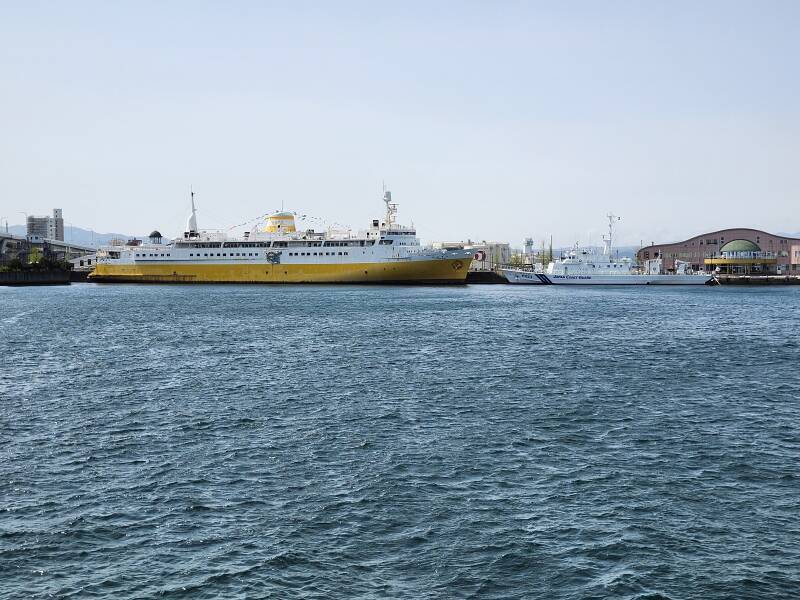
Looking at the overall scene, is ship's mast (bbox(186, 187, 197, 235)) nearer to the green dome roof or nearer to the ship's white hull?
the ship's white hull

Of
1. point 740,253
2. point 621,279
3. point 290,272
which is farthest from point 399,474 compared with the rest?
point 740,253

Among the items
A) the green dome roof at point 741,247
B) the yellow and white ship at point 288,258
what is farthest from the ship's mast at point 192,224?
the green dome roof at point 741,247

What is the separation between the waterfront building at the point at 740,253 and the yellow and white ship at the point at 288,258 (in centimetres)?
5374

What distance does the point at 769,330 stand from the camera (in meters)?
49.6

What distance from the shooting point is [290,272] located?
367 ft

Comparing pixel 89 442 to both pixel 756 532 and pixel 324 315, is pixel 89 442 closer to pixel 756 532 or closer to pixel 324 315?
pixel 756 532

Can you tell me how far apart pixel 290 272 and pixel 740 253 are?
82.6m

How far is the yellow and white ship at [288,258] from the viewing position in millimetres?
106375

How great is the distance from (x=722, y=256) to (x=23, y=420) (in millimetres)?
129772

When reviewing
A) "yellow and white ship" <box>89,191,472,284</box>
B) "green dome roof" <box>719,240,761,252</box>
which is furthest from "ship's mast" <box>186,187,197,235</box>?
"green dome roof" <box>719,240,761,252</box>

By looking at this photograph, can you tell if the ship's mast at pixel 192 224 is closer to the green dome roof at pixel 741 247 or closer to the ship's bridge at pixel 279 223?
the ship's bridge at pixel 279 223

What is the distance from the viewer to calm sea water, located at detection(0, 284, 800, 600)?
12.0 metres

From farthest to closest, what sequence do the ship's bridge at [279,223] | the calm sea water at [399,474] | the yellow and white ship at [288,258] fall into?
the ship's bridge at [279,223], the yellow and white ship at [288,258], the calm sea water at [399,474]

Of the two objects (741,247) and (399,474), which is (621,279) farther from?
(399,474)
